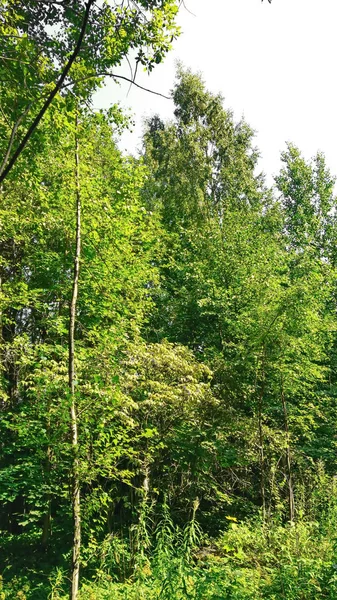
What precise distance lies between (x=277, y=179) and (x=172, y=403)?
1593cm

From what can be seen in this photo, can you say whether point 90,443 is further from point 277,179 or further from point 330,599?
point 277,179

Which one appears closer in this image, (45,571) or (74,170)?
(74,170)

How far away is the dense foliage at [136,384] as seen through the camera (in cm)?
385

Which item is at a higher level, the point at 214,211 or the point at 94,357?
the point at 214,211

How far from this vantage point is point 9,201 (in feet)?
22.0

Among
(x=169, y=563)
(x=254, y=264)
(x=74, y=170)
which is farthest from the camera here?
(x=254, y=264)

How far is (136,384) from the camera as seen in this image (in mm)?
6582

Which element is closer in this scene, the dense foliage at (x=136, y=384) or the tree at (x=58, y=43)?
the tree at (x=58, y=43)

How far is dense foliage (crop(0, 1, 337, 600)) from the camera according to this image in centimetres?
385

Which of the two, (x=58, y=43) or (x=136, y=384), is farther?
(x=136, y=384)

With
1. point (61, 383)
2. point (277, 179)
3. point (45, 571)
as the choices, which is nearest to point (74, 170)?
point (61, 383)

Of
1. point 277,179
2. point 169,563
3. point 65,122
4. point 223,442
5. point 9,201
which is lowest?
point 169,563

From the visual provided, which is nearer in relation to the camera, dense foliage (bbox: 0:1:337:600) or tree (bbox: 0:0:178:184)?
tree (bbox: 0:0:178:184)

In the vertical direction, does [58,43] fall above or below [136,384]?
above
